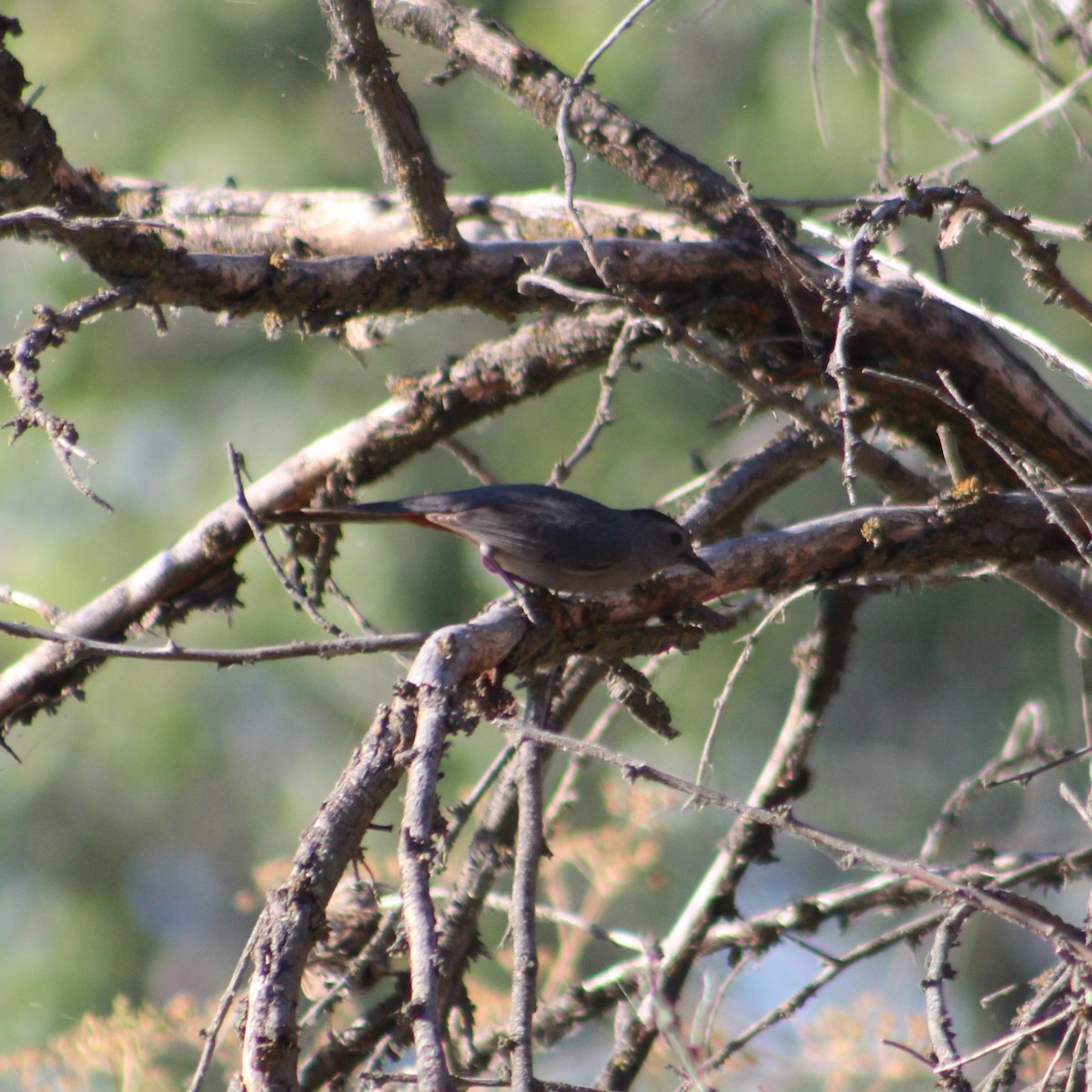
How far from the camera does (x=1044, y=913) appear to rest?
1933 mm

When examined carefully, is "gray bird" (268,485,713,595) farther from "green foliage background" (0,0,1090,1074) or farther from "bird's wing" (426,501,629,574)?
"green foliage background" (0,0,1090,1074)

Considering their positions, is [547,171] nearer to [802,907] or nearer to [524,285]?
[524,285]

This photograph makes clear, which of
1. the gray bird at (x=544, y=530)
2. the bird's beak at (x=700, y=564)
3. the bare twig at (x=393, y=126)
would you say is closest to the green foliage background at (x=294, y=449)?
the gray bird at (x=544, y=530)

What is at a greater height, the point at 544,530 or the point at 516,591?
the point at 544,530

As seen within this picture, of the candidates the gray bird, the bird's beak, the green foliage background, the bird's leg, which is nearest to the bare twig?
the gray bird

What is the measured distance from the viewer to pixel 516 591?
10.1ft


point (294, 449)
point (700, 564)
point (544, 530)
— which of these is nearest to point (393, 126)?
point (544, 530)

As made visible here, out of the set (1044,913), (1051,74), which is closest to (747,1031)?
(1044,913)

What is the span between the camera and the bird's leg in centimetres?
260

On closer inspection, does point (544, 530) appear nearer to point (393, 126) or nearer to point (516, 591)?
point (516, 591)

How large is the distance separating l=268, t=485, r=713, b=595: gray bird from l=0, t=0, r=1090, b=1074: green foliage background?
10.6 feet

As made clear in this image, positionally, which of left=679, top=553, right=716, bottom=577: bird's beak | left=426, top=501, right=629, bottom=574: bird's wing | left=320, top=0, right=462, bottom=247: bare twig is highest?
left=320, top=0, right=462, bottom=247: bare twig

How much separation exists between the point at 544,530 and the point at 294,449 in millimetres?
4610

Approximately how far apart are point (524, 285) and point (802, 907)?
73.1 inches
